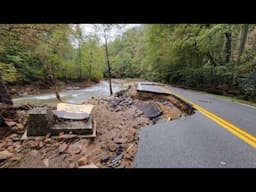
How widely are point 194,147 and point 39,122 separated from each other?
2.80 meters

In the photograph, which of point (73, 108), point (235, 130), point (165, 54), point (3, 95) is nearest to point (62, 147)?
point (73, 108)

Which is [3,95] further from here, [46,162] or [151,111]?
[151,111]

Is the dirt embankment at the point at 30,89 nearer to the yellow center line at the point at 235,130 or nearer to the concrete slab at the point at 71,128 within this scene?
the concrete slab at the point at 71,128

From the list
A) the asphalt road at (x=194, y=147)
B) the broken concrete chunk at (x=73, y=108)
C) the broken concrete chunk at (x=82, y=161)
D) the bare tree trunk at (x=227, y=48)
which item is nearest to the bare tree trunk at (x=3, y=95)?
the broken concrete chunk at (x=73, y=108)

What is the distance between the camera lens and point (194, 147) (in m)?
2.68

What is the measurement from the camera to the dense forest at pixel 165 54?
5566 mm

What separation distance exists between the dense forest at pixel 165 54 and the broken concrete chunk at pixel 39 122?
97.0 inches

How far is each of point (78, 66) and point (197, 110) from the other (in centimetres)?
2263

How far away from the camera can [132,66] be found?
126 feet

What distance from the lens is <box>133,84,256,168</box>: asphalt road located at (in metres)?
2.17

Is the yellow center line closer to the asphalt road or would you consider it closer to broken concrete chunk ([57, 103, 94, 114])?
the asphalt road

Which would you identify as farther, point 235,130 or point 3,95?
point 3,95
